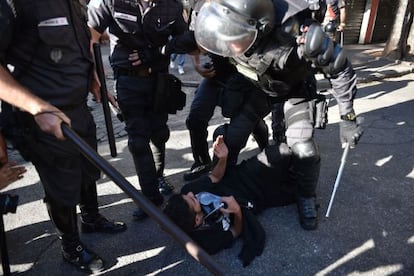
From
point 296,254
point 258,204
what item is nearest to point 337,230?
point 296,254

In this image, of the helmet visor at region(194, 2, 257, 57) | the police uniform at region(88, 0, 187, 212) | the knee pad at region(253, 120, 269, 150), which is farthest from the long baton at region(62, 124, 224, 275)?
the knee pad at region(253, 120, 269, 150)

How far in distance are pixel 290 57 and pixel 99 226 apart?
5.88 feet

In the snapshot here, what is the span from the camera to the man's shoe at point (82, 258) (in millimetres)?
2162

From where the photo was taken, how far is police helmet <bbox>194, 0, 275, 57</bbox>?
6.48 ft

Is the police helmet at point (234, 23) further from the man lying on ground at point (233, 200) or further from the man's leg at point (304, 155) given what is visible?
the man lying on ground at point (233, 200)

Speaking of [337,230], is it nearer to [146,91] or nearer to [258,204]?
[258,204]

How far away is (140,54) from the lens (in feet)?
7.88

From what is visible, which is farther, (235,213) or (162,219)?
(235,213)

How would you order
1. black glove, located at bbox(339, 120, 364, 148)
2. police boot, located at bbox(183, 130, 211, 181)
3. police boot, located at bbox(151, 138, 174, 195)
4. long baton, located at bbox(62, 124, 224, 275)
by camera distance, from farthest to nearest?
police boot, located at bbox(183, 130, 211, 181) → police boot, located at bbox(151, 138, 174, 195) → black glove, located at bbox(339, 120, 364, 148) → long baton, located at bbox(62, 124, 224, 275)

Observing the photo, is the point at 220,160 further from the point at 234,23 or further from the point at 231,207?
the point at 234,23

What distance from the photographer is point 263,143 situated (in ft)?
11.4

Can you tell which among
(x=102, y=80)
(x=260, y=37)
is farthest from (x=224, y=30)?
(x=102, y=80)

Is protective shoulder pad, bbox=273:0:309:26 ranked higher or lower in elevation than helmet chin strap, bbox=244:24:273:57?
higher

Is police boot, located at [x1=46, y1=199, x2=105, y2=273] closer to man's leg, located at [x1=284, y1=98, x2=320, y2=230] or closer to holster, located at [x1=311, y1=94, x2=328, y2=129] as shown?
man's leg, located at [x1=284, y1=98, x2=320, y2=230]
